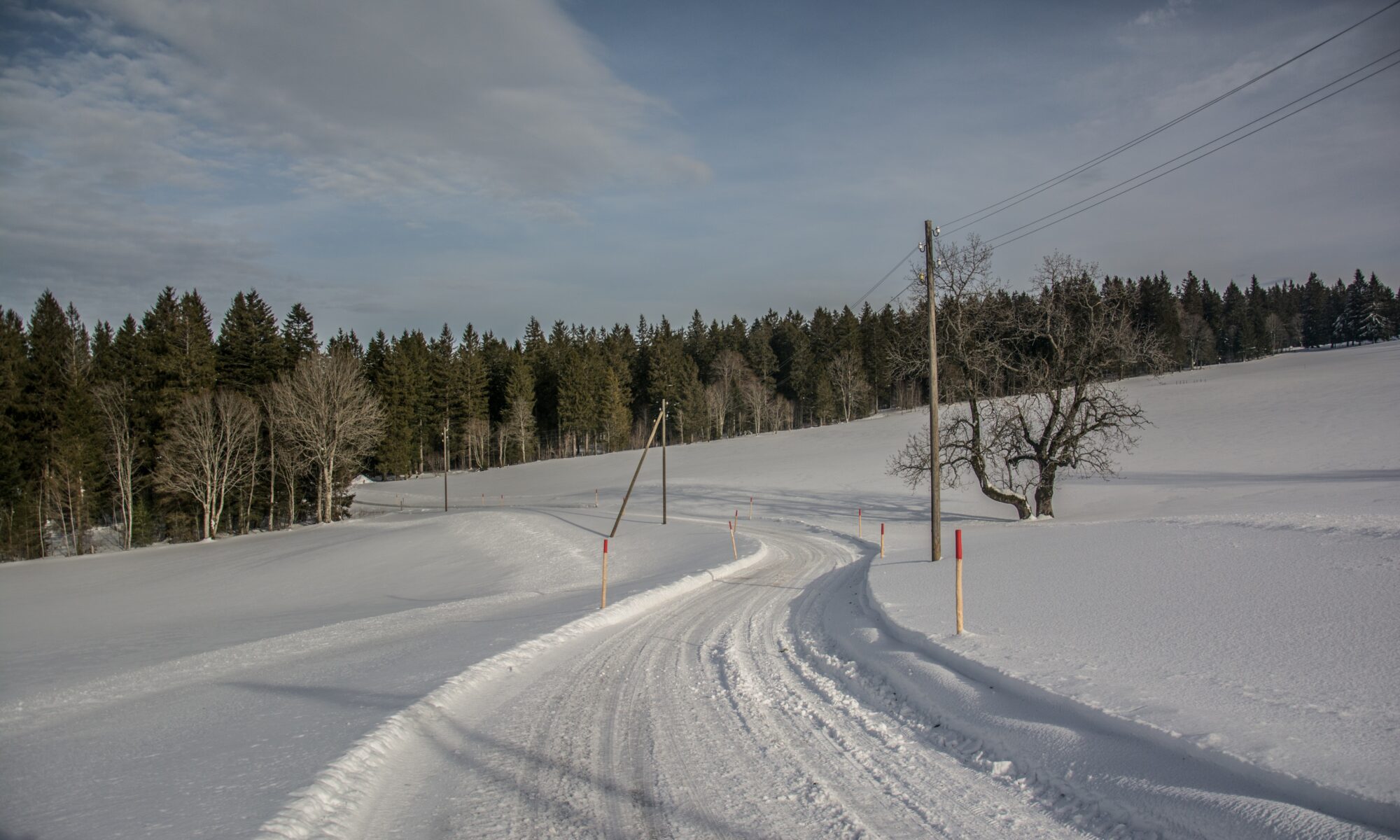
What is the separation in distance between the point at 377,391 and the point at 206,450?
110 ft

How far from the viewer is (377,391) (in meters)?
79.1

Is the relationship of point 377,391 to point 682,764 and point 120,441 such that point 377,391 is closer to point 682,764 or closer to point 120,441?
point 120,441

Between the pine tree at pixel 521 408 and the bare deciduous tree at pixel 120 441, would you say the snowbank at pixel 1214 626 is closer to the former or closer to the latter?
the bare deciduous tree at pixel 120 441

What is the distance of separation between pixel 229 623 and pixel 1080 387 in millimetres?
27872

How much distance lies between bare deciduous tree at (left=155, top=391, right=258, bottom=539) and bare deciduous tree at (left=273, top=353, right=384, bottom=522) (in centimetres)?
278

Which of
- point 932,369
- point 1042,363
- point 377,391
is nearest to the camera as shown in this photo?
point 932,369

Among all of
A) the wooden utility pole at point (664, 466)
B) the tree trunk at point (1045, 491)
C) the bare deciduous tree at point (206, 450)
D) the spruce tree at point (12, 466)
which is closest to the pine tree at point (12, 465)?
the spruce tree at point (12, 466)

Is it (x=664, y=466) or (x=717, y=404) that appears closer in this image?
(x=664, y=466)

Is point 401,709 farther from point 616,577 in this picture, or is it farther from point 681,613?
point 616,577

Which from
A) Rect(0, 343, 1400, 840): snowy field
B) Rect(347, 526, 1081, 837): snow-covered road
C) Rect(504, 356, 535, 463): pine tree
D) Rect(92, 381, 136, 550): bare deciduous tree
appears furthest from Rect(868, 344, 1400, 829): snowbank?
Rect(504, 356, 535, 463): pine tree

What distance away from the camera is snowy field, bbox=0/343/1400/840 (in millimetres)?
4871

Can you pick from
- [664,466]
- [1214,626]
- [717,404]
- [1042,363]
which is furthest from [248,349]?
[1214,626]

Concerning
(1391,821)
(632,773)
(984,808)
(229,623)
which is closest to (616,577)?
(229,623)

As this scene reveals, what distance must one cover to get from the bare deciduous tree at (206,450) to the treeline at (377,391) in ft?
0.63
